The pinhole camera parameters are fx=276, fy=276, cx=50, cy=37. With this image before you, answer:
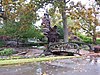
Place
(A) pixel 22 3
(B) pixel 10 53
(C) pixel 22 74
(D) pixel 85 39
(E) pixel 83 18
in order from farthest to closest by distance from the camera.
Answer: (D) pixel 85 39 → (E) pixel 83 18 → (A) pixel 22 3 → (B) pixel 10 53 → (C) pixel 22 74

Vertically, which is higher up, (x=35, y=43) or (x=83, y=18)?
(x=83, y=18)

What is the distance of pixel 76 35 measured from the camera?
40406mm

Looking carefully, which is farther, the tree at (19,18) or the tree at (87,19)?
the tree at (87,19)

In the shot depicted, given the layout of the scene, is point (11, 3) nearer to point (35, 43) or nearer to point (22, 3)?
point (22, 3)

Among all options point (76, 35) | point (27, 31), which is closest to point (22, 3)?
point (27, 31)

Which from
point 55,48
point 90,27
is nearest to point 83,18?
point 90,27

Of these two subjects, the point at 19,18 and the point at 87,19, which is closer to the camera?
the point at 19,18

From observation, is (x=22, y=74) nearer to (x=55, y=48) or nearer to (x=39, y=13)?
(x=55, y=48)

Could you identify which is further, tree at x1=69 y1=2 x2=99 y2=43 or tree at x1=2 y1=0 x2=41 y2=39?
tree at x1=69 y1=2 x2=99 y2=43

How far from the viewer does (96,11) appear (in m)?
35.7

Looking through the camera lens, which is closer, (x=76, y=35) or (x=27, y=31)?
(x=27, y=31)

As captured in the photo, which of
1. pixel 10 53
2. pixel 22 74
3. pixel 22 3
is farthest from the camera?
pixel 22 3

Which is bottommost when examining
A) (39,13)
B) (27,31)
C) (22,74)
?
(22,74)

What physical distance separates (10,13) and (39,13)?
334cm
